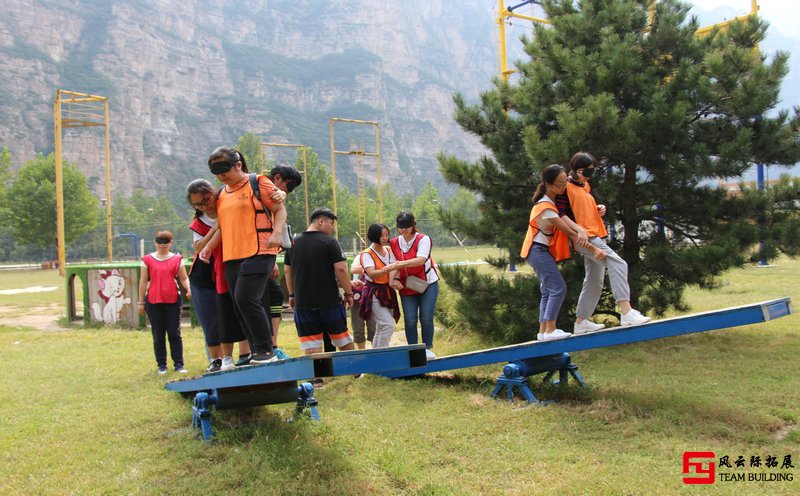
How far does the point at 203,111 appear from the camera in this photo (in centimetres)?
14050

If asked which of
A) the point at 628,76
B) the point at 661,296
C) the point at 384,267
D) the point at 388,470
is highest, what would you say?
the point at 628,76

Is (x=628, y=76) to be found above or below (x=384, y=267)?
above

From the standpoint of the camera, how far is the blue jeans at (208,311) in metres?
6.11

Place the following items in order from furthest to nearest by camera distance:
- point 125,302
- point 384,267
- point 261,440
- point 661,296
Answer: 1. point 125,302
2. point 661,296
3. point 384,267
4. point 261,440

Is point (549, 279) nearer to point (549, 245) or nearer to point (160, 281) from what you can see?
point (549, 245)

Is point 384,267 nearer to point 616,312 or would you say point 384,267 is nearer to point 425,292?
point 425,292

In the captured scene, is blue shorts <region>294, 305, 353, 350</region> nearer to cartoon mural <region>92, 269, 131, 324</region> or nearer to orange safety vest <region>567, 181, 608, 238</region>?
orange safety vest <region>567, 181, 608, 238</region>

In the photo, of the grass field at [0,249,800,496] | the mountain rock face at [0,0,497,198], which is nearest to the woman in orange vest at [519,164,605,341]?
the grass field at [0,249,800,496]

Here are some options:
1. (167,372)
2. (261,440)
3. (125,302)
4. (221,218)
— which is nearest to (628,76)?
(221,218)

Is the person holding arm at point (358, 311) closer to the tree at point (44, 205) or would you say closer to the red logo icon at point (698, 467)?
the red logo icon at point (698, 467)

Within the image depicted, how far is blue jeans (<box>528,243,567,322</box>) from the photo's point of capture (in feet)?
19.6

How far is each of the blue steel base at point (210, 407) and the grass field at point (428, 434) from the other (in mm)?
101

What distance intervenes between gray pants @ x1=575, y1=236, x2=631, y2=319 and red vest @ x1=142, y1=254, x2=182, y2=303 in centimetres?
494

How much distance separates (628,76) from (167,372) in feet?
21.9
